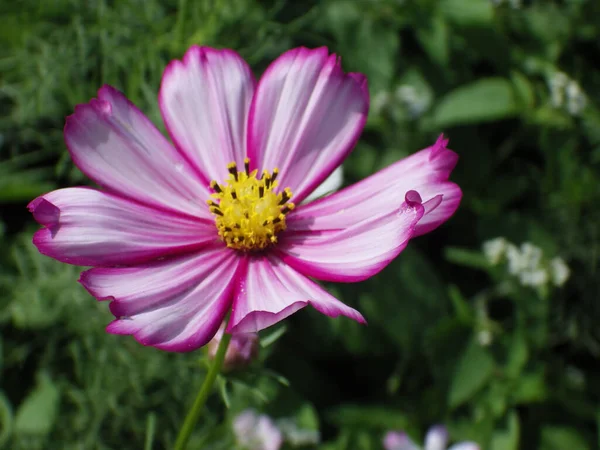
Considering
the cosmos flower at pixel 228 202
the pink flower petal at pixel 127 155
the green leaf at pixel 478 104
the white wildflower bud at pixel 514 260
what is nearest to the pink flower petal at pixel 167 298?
the cosmos flower at pixel 228 202

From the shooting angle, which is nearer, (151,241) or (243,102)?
(151,241)

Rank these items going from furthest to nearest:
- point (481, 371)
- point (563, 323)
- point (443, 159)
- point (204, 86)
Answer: point (563, 323) → point (481, 371) → point (204, 86) → point (443, 159)

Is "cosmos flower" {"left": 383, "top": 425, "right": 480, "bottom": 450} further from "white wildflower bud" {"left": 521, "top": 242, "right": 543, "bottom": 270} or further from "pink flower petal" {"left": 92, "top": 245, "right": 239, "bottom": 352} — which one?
"pink flower petal" {"left": 92, "top": 245, "right": 239, "bottom": 352}

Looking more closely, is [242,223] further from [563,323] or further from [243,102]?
[563,323]

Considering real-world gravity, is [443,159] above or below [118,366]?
above

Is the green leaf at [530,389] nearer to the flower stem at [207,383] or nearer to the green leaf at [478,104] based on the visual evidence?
the green leaf at [478,104]

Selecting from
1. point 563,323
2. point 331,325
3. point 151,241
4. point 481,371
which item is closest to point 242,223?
point 151,241
